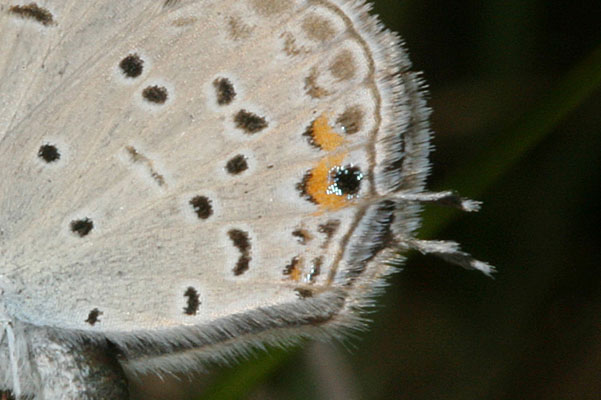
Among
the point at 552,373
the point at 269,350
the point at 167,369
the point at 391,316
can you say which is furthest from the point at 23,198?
the point at 552,373

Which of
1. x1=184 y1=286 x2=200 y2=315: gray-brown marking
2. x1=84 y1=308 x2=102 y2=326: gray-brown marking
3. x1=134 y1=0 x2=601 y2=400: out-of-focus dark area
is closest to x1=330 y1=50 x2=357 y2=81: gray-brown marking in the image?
x1=184 y1=286 x2=200 y2=315: gray-brown marking

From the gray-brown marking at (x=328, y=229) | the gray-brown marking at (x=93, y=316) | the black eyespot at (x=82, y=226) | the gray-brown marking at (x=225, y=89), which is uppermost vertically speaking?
the gray-brown marking at (x=225, y=89)

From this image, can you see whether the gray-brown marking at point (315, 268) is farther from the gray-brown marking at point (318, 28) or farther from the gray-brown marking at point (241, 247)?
the gray-brown marking at point (318, 28)

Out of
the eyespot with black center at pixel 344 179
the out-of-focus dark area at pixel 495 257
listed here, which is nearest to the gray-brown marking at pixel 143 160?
the eyespot with black center at pixel 344 179

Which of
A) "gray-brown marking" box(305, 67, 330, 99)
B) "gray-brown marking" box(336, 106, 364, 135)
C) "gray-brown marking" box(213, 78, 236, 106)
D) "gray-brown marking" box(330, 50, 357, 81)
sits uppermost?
"gray-brown marking" box(330, 50, 357, 81)

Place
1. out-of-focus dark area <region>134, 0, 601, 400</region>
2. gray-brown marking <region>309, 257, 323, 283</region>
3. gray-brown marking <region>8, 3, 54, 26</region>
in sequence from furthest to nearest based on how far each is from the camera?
1. out-of-focus dark area <region>134, 0, 601, 400</region>
2. gray-brown marking <region>309, 257, 323, 283</region>
3. gray-brown marking <region>8, 3, 54, 26</region>

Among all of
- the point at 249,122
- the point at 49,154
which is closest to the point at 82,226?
the point at 49,154

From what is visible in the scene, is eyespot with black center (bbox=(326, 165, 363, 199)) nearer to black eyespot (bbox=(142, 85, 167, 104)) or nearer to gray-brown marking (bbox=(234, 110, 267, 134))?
gray-brown marking (bbox=(234, 110, 267, 134))
